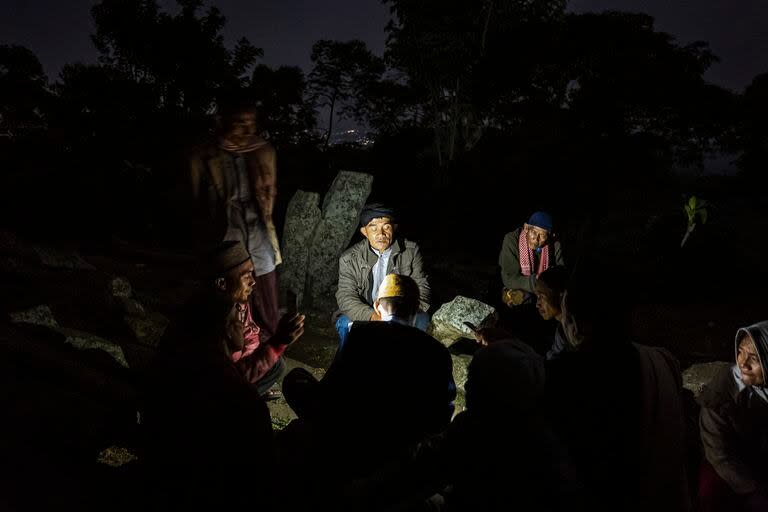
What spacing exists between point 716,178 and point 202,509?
93.7ft

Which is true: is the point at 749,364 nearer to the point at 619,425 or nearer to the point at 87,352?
the point at 619,425

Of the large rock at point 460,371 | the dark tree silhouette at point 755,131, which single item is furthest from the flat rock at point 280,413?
the dark tree silhouette at point 755,131

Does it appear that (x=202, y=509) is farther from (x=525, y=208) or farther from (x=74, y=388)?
(x=525, y=208)

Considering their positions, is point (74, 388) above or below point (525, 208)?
below

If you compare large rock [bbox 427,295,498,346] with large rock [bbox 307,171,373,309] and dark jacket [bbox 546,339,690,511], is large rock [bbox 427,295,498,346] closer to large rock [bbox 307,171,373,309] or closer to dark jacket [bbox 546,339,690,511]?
large rock [bbox 307,171,373,309]

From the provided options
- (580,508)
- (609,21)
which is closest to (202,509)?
(580,508)

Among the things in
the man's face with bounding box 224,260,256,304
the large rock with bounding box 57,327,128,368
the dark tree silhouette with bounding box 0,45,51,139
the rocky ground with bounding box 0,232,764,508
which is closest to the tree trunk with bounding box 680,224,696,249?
the rocky ground with bounding box 0,232,764,508

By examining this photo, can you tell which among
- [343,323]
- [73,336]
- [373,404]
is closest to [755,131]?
[343,323]

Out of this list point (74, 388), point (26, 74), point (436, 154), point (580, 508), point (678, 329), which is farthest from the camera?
point (436, 154)

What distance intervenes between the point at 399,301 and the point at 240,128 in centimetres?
207

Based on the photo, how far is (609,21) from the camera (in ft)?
50.9

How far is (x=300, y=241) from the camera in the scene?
718 cm

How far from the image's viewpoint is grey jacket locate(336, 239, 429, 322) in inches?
172

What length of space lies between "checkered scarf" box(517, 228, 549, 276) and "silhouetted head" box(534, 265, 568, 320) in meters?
1.73
